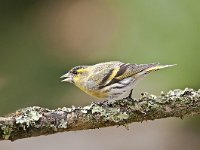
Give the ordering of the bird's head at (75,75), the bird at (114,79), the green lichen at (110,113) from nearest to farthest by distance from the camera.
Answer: the green lichen at (110,113), the bird at (114,79), the bird's head at (75,75)

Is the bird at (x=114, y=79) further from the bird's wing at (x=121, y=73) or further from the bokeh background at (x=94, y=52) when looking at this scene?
the bokeh background at (x=94, y=52)

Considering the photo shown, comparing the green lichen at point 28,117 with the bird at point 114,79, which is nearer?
the green lichen at point 28,117

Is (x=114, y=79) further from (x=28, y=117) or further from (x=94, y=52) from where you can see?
(x=94, y=52)

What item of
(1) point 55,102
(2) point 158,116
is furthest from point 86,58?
(2) point 158,116

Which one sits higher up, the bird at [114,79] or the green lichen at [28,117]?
the bird at [114,79]

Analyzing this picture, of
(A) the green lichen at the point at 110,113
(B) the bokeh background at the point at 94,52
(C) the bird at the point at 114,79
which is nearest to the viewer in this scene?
(A) the green lichen at the point at 110,113

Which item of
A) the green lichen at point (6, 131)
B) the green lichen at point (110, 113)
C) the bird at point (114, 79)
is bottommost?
the green lichen at point (6, 131)

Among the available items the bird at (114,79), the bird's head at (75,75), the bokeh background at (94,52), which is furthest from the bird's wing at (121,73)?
the bokeh background at (94,52)
